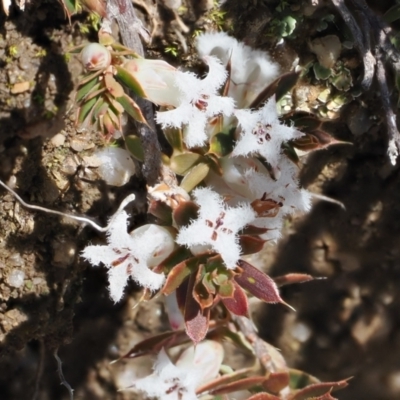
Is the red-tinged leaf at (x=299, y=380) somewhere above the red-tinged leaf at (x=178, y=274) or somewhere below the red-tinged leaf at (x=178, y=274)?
below

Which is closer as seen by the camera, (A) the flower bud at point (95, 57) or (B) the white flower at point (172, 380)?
A: (A) the flower bud at point (95, 57)

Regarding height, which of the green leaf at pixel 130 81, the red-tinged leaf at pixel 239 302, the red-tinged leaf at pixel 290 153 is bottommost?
the red-tinged leaf at pixel 239 302

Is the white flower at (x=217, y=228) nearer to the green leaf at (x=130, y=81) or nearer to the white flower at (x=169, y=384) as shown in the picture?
the green leaf at (x=130, y=81)

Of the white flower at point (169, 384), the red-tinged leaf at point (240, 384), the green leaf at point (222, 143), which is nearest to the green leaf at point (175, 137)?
the green leaf at point (222, 143)

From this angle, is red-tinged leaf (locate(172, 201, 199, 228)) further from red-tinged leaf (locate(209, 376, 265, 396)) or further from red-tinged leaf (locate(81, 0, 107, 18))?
red-tinged leaf (locate(209, 376, 265, 396))

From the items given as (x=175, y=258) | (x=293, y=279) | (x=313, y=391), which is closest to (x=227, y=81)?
(x=175, y=258)

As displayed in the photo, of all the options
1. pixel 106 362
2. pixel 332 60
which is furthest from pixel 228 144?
pixel 106 362

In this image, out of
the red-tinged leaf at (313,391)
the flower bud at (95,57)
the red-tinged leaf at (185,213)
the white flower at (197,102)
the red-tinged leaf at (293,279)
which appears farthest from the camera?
the red-tinged leaf at (293,279)
